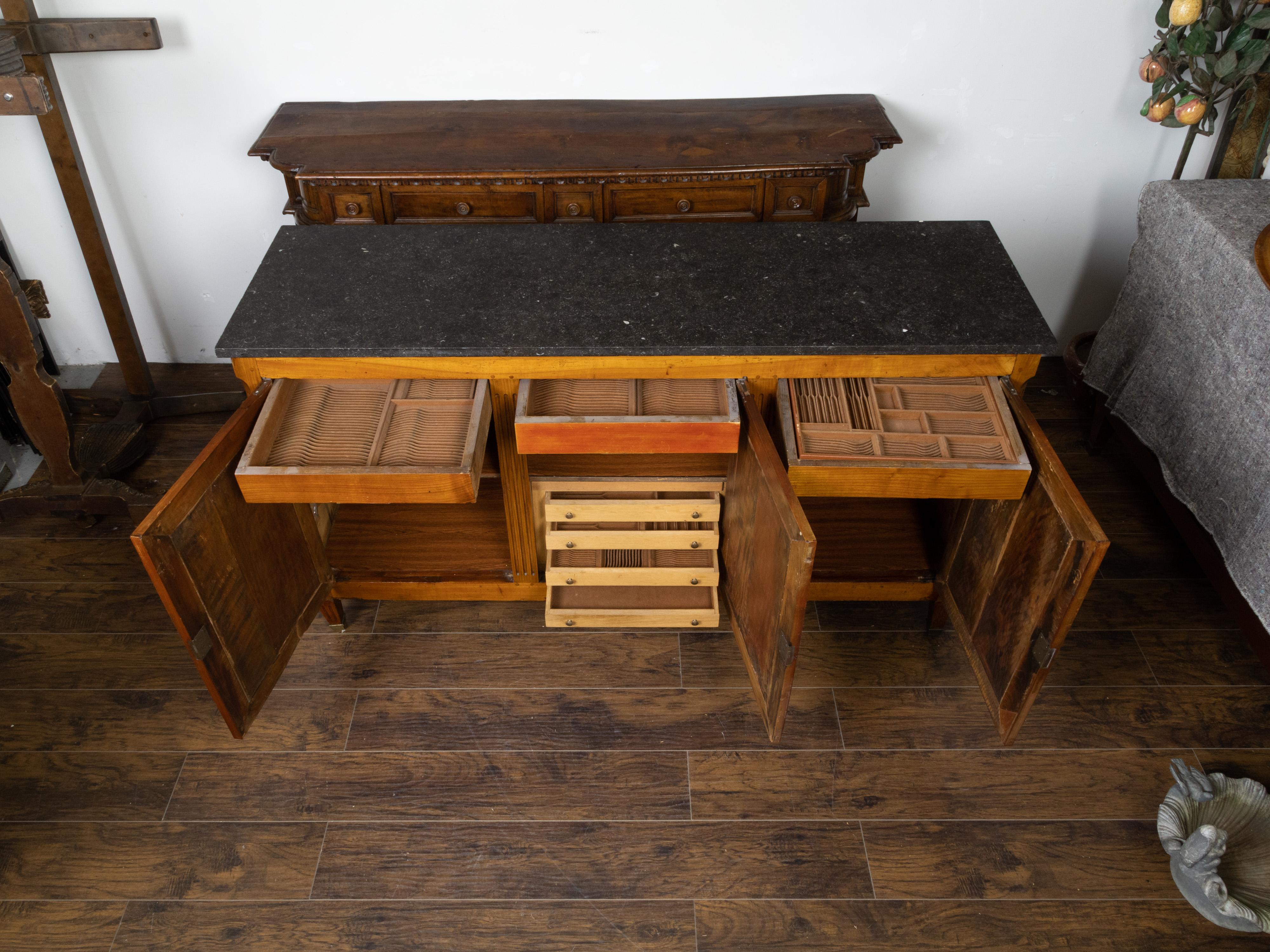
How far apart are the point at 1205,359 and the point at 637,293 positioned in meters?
1.28

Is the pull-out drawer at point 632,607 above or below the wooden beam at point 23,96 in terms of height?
below

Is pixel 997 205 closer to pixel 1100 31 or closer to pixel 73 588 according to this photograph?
pixel 1100 31

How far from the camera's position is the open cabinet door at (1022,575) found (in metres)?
1.49

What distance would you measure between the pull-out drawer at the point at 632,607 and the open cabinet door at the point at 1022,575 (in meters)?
0.53

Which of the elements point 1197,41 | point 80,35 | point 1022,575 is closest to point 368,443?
point 1022,575

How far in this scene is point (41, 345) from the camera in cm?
275

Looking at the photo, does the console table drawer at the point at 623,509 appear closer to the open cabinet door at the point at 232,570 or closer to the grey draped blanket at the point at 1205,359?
the open cabinet door at the point at 232,570

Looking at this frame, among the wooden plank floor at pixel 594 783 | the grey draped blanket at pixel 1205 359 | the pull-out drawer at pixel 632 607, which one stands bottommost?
the wooden plank floor at pixel 594 783

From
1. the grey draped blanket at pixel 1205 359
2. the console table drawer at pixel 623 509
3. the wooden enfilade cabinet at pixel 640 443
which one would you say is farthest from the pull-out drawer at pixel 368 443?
the grey draped blanket at pixel 1205 359

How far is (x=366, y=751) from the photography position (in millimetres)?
1889

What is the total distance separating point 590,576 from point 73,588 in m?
1.30

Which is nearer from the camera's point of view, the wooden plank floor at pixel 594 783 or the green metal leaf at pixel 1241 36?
the wooden plank floor at pixel 594 783

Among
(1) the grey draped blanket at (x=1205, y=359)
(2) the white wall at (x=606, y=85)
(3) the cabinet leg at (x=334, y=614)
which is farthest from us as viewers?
(2) the white wall at (x=606, y=85)

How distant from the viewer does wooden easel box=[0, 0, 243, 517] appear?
2111mm
